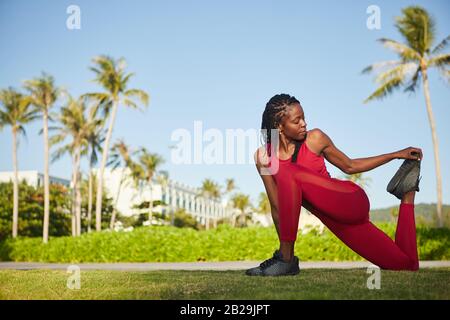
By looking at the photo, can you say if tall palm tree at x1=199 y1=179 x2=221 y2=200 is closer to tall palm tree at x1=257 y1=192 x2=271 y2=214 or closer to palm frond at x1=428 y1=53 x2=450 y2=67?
tall palm tree at x1=257 y1=192 x2=271 y2=214

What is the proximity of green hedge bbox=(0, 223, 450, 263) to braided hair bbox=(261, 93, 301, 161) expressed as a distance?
45.0ft

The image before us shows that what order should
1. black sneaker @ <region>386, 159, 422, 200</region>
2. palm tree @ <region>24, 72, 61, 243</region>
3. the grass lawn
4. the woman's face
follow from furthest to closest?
palm tree @ <region>24, 72, 61, 243</region>, black sneaker @ <region>386, 159, 422, 200</region>, the woman's face, the grass lawn

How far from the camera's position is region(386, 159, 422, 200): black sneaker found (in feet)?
15.6

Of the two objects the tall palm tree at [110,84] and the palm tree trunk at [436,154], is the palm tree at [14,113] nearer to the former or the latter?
the tall palm tree at [110,84]

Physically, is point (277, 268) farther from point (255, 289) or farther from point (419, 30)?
point (419, 30)

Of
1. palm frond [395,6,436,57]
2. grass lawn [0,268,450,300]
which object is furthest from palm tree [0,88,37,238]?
grass lawn [0,268,450,300]

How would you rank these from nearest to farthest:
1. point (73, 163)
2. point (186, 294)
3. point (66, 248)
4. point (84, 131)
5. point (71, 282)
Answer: point (186, 294), point (71, 282), point (66, 248), point (84, 131), point (73, 163)

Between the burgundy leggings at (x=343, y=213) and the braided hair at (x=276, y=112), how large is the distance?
354 millimetres

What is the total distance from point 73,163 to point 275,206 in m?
35.3

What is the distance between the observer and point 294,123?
4.68 m
